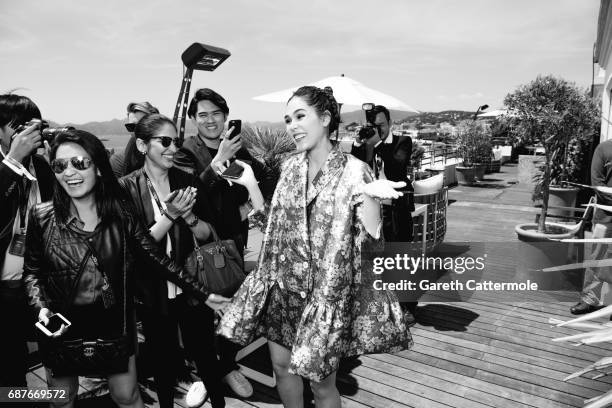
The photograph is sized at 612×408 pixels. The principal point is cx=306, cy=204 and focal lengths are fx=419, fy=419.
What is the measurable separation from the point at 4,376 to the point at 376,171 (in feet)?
9.79

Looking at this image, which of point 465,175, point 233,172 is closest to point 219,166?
point 233,172

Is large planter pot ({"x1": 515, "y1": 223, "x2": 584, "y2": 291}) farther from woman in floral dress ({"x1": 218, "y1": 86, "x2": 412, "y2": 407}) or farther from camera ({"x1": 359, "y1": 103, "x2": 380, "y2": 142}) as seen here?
woman in floral dress ({"x1": 218, "y1": 86, "x2": 412, "y2": 407})

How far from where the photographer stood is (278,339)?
2.05 m

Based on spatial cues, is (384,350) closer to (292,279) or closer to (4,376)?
(292,279)

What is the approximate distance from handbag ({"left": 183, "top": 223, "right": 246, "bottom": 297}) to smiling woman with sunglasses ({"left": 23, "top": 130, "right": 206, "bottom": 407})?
1.32 feet

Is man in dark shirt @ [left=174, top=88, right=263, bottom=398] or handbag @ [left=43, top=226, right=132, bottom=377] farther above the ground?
man in dark shirt @ [left=174, top=88, right=263, bottom=398]

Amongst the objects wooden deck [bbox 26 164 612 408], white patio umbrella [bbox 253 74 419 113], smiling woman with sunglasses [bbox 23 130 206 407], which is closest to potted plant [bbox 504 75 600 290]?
wooden deck [bbox 26 164 612 408]

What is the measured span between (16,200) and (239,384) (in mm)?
1748

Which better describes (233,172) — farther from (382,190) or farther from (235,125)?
(382,190)

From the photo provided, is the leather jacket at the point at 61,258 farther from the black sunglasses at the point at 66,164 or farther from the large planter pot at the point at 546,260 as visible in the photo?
the large planter pot at the point at 546,260

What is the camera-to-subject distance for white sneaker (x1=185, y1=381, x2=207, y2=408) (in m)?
2.68

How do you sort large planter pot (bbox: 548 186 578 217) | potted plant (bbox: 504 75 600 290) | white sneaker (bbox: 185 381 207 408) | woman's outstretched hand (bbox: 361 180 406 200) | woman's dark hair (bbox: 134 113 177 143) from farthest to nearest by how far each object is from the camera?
large planter pot (bbox: 548 186 578 217), potted plant (bbox: 504 75 600 290), white sneaker (bbox: 185 381 207 408), woman's dark hair (bbox: 134 113 177 143), woman's outstretched hand (bbox: 361 180 406 200)

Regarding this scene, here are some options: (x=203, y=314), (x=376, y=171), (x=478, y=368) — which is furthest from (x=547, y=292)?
(x=203, y=314)
